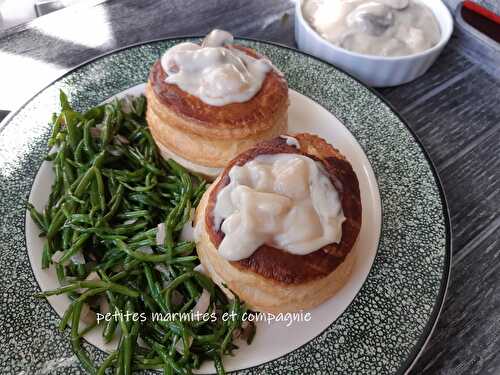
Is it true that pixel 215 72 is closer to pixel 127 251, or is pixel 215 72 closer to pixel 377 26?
pixel 127 251

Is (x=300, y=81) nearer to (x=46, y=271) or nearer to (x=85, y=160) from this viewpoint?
(x=85, y=160)

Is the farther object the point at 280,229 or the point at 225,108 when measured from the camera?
the point at 225,108

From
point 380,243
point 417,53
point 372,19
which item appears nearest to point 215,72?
point 380,243

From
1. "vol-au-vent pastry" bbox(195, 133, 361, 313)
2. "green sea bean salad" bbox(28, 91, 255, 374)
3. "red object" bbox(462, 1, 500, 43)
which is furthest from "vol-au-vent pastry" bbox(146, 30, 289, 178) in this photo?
"red object" bbox(462, 1, 500, 43)

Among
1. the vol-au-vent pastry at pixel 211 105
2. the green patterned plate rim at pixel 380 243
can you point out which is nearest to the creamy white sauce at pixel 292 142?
the vol-au-vent pastry at pixel 211 105

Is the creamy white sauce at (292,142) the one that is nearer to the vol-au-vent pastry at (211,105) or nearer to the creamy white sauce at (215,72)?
the vol-au-vent pastry at (211,105)

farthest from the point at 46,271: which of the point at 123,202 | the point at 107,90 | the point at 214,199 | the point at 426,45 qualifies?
the point at 426,45
